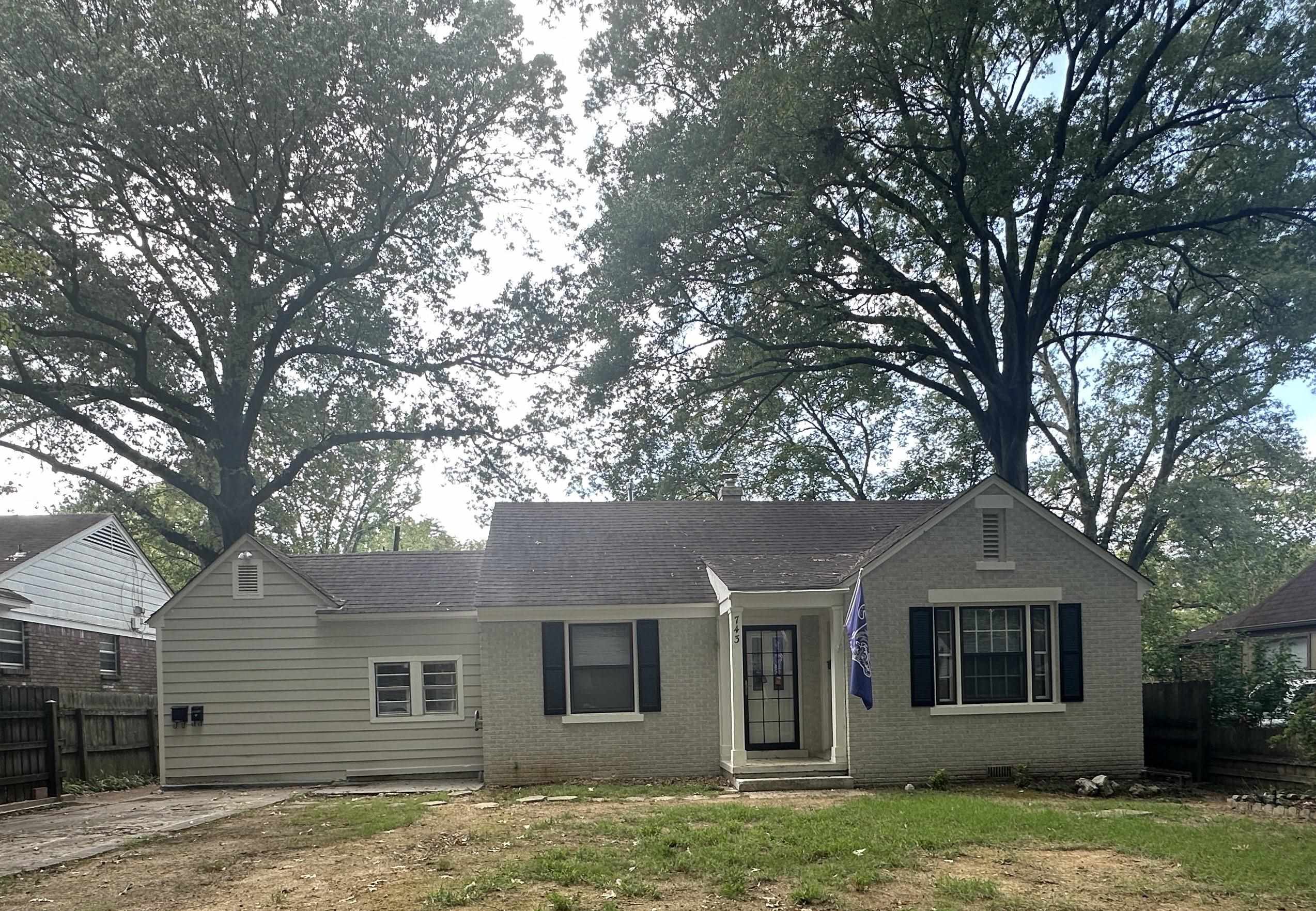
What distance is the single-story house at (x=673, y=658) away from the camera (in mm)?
14328

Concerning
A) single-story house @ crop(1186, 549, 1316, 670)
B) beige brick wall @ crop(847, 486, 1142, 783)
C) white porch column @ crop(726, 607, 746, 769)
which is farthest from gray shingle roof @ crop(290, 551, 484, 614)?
single-story house @ crop(1186, 549, 1316, 670)

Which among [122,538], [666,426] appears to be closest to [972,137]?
[666,426]

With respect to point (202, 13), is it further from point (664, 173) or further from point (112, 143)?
point (664, 173)

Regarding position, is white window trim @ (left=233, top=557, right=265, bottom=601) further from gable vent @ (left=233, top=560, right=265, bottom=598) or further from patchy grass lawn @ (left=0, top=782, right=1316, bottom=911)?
patchy grass lawn @ (left=0, top=782, right=1316, bottom=911)

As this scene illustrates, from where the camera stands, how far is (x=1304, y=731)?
38.7 ft

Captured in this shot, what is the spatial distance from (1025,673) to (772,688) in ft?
12.0

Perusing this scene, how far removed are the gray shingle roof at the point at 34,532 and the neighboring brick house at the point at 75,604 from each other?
29 millimetres

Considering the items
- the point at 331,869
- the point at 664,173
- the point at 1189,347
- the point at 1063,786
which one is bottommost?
the point at 1063,786

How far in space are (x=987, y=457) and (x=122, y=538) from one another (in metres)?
22.4

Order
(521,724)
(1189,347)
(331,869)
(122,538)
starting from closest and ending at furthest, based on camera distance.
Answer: (331,869)
(521,724)
(1189,347)
(122,538)

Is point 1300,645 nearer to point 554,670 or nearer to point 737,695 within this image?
point 737,695

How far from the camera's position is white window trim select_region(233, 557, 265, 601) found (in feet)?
55.4

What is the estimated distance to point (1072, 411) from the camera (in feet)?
93.1

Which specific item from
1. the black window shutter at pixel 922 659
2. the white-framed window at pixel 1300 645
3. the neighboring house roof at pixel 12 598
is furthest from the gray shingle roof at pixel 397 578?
the white-framed window at pixel 1300 645
